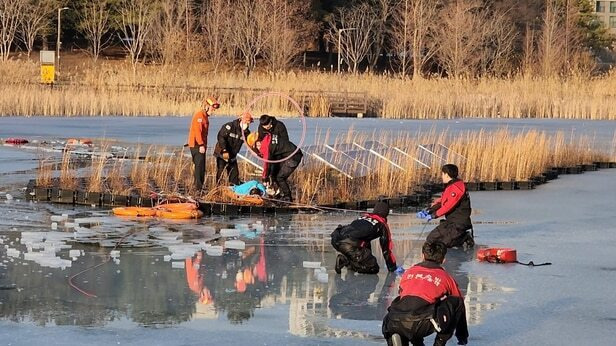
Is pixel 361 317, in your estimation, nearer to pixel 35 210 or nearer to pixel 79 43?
pixel 35 210

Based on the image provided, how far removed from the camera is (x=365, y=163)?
19578 mm

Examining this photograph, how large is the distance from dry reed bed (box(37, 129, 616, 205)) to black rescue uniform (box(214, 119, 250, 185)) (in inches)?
13.5

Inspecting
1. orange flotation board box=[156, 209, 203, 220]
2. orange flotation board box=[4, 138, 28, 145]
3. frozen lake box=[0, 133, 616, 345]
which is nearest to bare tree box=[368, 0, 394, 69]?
orange flotation board box=[4, 138, 28, 145]

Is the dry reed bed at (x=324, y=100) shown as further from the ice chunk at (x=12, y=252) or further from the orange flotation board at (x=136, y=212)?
the ice chunk at (x=12, y=252)

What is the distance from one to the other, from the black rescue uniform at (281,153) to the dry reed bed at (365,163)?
1.35 ft

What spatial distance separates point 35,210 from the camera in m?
14.1

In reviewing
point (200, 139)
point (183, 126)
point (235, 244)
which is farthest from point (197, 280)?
point (183, 126)

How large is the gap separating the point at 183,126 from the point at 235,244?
16.4 metres

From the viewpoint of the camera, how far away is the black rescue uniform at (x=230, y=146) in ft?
52.4

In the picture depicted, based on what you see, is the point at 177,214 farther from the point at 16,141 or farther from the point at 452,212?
the point at 16,141

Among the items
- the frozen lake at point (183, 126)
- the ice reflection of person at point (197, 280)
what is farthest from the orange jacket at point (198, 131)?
the frozen lake at point (183, 126)

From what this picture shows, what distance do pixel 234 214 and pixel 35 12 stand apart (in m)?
48.2

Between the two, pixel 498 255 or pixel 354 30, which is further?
pixel 354 30

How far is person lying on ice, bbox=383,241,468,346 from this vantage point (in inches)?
269
